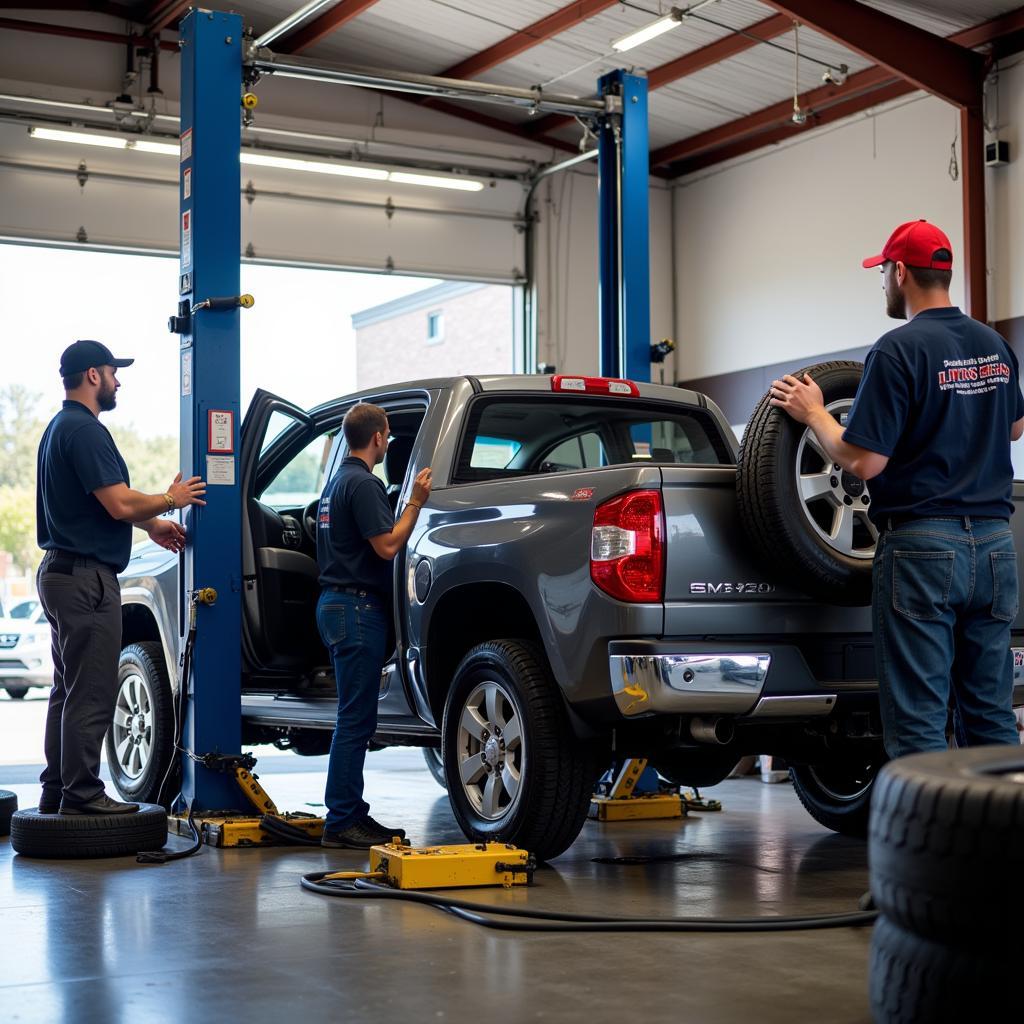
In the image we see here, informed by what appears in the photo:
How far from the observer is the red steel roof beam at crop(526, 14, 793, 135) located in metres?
12.8

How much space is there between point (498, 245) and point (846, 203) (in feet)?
11.7

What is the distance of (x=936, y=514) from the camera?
437cm

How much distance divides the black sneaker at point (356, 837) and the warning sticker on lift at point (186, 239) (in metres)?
2.68

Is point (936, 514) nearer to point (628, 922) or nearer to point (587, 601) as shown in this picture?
point (587, 601)

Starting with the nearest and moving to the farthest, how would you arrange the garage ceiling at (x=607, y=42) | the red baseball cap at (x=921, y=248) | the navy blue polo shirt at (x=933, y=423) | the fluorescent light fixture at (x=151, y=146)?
1. the navy blue polo shirt at (x=933, y=423)
2. the red baseball cap at (x=921, y=248)
3. the garage ceiling at (x=607, y=42)
4. the fluorescent light fixture at (x=151, y=146)

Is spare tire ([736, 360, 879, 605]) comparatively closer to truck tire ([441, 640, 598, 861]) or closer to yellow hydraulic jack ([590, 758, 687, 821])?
truck tire ([441, 640, 598, 861])

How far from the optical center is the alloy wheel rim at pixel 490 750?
5355mm

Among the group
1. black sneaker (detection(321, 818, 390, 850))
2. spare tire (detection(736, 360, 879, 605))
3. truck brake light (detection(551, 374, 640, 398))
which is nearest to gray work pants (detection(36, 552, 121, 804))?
black sneaker (detection(321, 818, 390, 850))

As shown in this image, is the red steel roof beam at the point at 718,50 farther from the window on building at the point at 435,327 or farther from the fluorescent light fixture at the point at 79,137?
the fluorescent light fixture at the point at 79,137

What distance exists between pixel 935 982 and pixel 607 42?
1192 cm

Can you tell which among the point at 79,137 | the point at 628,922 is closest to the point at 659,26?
the point at 79,137

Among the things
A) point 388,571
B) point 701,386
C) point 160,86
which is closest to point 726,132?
point 701,386


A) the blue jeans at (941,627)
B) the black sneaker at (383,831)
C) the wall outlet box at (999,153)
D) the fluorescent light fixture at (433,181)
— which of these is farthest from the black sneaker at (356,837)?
the fluorescent light fixture at (433,181)

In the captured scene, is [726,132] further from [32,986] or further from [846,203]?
[32,986]
